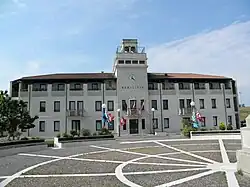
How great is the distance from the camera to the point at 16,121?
1057 inches

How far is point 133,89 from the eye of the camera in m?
40.8

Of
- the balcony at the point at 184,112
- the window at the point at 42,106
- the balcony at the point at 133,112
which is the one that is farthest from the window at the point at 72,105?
the balcony at the point at 184,112

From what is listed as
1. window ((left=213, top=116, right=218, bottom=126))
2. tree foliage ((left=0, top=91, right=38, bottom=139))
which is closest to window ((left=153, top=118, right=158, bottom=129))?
window ((left=213, top=116, right=218, bottom=126))

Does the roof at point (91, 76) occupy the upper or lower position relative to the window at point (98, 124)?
upper

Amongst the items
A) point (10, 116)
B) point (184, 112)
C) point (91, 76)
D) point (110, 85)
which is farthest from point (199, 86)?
point (10, 116)

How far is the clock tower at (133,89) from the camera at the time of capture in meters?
40.1

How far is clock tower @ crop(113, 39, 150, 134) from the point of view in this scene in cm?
4009

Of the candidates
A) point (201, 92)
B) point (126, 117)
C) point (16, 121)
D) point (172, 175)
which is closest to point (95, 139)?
point (16, 121)

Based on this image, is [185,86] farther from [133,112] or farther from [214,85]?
[133,112]

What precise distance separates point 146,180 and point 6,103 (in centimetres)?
2262

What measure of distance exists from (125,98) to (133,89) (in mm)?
1968

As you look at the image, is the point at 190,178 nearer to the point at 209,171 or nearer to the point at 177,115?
the point at 209,171

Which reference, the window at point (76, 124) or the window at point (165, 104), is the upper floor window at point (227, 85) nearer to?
the window at point (165, 104)

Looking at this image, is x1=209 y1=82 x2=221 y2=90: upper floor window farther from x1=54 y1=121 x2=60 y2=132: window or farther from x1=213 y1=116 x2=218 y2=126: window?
x1=54 y1=121 x2=60 y2=132: window
